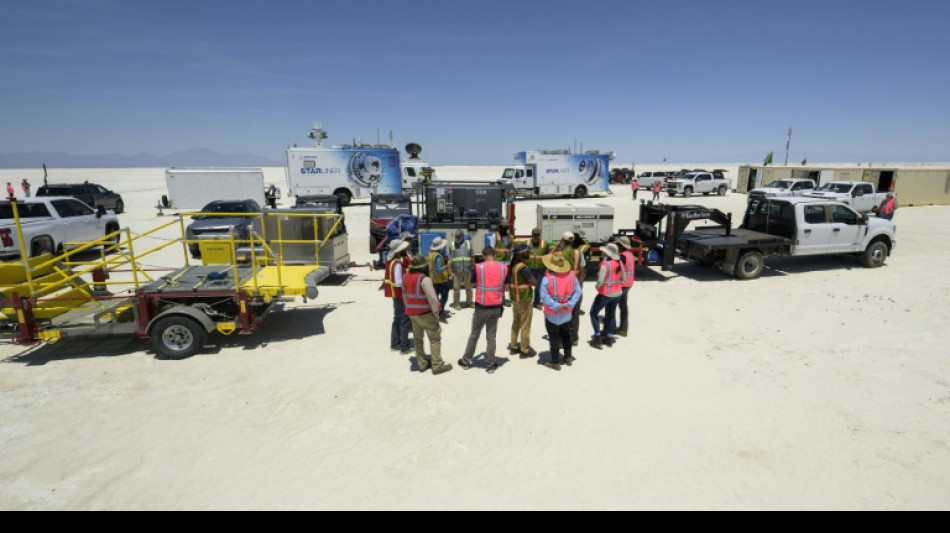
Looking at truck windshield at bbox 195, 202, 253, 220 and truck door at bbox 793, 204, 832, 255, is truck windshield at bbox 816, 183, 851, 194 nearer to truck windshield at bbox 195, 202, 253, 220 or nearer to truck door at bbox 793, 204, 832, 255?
truck door at bbox 793, 204, 832, 255

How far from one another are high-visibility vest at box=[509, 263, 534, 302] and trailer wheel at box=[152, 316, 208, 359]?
14.5ft

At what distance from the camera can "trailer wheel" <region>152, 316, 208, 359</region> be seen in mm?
6547

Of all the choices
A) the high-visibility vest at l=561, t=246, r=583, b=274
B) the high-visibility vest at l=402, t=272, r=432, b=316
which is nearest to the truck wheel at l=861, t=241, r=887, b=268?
the high-visibility vest at l=561, t=246, r=583, b=274

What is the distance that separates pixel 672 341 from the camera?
7285mm

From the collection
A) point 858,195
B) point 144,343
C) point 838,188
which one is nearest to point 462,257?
point 144,343


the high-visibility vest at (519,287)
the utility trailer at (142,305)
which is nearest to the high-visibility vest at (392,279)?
the utility trailer at (142,305)

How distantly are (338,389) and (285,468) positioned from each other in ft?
5.05

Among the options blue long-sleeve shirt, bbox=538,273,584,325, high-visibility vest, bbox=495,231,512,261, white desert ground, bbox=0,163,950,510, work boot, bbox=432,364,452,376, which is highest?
high-visibility vest, bbox=495,231,512,261

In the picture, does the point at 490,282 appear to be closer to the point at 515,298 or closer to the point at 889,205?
the point at 515,298

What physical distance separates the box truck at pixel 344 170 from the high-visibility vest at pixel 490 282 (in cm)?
2229

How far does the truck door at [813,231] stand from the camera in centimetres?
1120

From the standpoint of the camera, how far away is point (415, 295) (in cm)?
577
